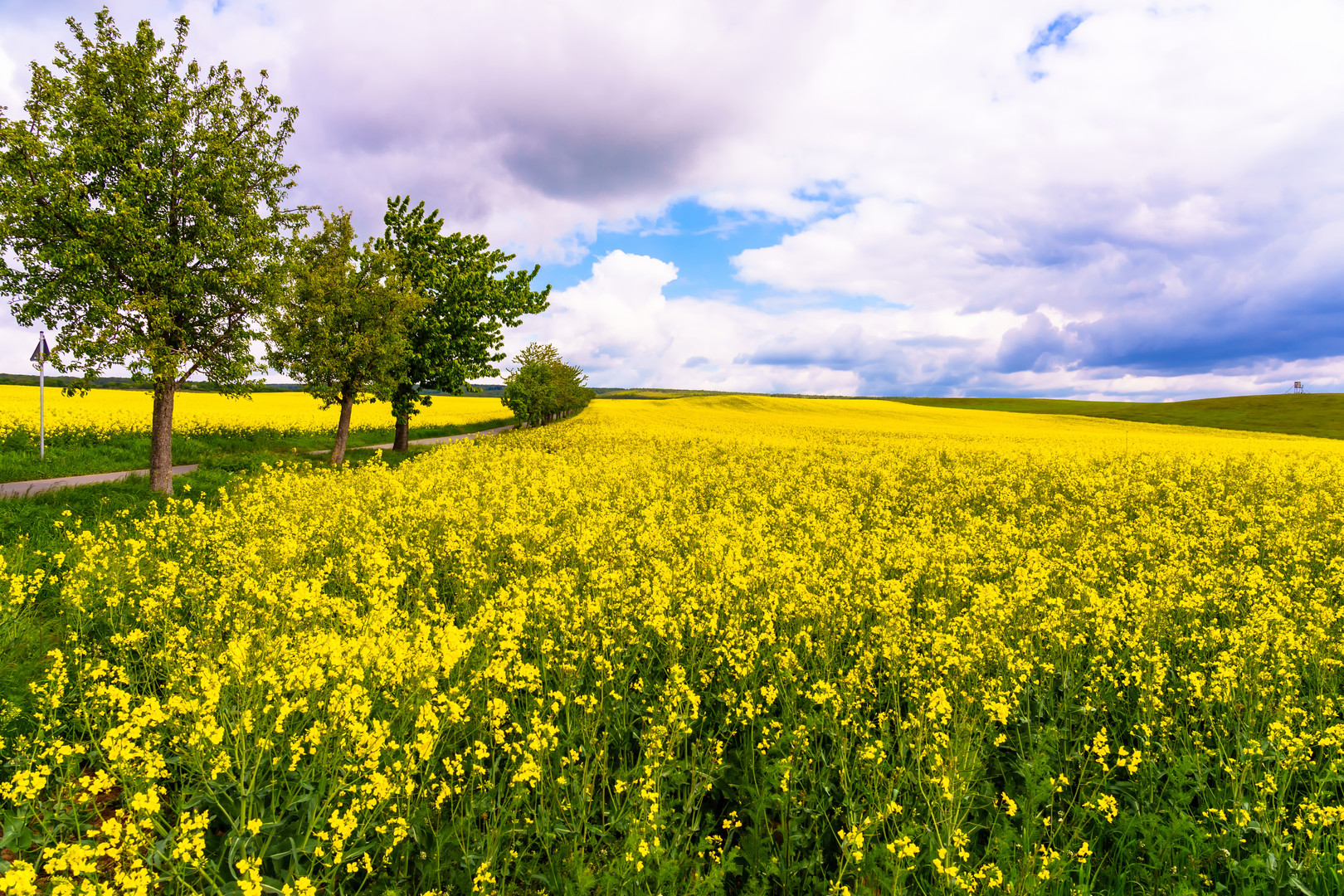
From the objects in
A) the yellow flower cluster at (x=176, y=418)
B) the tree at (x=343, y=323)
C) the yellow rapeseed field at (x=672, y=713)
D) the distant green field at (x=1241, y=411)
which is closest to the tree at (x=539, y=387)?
the yellow flower cluster at (x=176, y=418)

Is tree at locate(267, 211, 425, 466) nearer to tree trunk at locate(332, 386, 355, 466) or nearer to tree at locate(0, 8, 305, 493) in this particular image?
tree trunk at locate(332, 386, 355, 466)

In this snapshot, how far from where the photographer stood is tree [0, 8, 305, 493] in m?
12.6

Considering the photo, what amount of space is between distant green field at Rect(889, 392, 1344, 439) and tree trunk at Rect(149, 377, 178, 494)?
7289 cm

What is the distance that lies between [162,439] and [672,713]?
17.1 metres

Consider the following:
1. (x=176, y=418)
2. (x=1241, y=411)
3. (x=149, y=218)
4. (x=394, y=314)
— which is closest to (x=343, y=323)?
(x=394, y=314)

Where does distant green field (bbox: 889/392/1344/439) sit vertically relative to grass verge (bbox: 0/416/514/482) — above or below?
above

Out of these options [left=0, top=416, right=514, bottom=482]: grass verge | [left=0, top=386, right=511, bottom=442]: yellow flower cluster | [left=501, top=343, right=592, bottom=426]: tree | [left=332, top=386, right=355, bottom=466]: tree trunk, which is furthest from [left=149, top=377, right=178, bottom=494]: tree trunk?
[left=501, top=343, right=592, bottom=426]: tree

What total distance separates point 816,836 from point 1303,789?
4.04 meters

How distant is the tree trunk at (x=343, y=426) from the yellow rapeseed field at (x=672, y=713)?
44.8 ft

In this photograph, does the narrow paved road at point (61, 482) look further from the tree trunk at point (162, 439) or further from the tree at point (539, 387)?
the tree at point (539, 387)

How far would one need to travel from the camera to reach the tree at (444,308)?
26641 mm

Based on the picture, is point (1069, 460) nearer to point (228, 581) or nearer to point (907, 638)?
point (907, 638)

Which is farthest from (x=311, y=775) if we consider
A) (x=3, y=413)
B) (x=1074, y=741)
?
(x=3, y=413)

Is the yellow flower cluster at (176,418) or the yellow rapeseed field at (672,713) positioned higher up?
the yellow flower cluster at (176,418)
